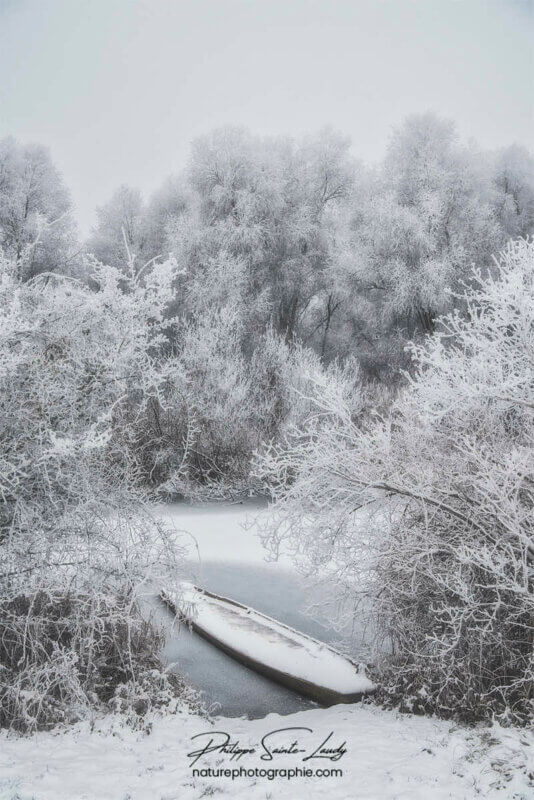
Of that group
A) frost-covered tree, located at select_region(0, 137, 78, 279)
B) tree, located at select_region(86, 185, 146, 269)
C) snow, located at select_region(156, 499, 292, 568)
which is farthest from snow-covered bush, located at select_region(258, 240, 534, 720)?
tree, located at select_region(86, 185, 146, 269)

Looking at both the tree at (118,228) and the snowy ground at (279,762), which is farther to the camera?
the tree at (118,228)

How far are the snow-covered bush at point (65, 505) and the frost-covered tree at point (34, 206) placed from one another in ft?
44.9

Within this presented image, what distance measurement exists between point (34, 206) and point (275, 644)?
60.2 ft

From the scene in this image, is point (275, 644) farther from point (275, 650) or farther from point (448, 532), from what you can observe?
point (448, 532)

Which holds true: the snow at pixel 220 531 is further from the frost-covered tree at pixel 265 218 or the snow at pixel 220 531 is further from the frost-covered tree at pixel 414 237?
the frost-covered tree at pixel 414 237

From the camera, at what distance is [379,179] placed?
65.2 feet

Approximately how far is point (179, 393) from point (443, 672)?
9661mm

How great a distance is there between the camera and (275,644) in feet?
22.0

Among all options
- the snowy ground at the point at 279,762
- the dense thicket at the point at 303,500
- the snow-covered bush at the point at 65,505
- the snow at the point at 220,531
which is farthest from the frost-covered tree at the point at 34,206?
the snowy ground at the point at 279,762

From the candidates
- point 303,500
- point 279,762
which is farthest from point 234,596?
point 279,762
